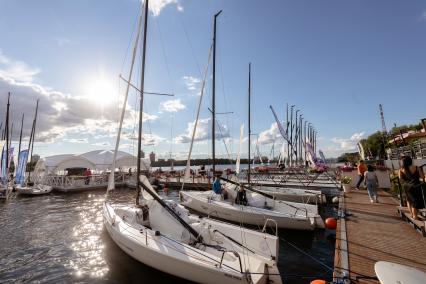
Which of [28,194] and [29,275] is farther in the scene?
[28,194]

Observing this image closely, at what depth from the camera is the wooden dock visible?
556 cm

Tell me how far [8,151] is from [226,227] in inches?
1189

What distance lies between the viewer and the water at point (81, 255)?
7.68 meters

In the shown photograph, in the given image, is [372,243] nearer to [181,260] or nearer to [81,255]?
[181,260]

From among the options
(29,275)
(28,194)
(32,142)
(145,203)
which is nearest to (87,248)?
(29,275)

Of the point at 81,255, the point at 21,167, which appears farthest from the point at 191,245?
the point at 21,167

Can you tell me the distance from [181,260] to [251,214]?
21.0ft

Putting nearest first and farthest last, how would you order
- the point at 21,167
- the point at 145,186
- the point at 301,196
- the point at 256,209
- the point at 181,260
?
the point at 181,260
the point at 145,186
the point at 256,209
the point at 301,196
the point at 21,167

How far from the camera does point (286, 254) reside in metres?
9.16

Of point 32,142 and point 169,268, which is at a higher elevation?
point 32,142

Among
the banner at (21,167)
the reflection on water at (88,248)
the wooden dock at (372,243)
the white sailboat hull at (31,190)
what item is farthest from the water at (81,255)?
the banner at (21,167)

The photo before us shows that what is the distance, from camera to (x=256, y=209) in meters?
12.6

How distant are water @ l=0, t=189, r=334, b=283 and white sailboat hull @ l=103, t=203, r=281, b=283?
0.63 m

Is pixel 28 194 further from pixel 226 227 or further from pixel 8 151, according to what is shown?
pixel 226 227
